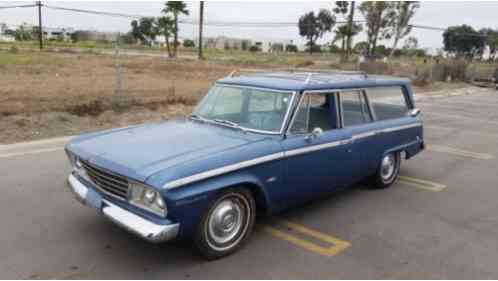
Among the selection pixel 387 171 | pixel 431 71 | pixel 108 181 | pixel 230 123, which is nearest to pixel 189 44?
pixel 431 71

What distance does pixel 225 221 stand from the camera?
3529 millimetres

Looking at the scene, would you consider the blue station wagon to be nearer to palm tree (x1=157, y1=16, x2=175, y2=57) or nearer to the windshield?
the windshield

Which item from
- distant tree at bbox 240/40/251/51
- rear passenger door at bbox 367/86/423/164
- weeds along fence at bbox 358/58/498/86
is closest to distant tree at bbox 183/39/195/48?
distant tree at bbox 240/40/251/51

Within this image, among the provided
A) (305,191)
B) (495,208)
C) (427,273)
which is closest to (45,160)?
(305,191)

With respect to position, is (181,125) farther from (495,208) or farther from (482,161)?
(482,161)

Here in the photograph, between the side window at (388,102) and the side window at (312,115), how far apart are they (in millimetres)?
949

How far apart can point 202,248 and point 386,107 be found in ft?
11.3

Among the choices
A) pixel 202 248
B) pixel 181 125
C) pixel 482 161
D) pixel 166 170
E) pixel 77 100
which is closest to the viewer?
pixel 166 170

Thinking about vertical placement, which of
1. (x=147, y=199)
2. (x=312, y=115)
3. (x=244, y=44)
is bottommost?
(x=147, y=199)

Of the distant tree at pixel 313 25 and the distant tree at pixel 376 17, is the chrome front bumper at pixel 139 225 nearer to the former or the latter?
the distant tree at pixel 376 17

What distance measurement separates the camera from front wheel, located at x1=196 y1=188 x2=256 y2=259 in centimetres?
338

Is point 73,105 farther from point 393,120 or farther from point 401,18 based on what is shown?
point 401,18

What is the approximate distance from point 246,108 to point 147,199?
1794mm

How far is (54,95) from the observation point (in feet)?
39.8
